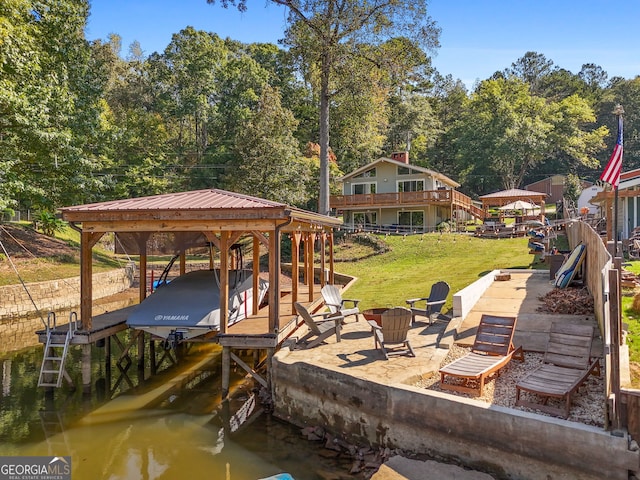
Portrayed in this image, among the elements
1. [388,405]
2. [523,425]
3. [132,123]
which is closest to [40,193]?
[132,123]

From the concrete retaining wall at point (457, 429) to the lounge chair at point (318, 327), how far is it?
132 centimetres

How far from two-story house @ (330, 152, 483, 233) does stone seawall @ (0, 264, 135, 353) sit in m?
18.8

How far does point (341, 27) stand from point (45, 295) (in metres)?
19.7

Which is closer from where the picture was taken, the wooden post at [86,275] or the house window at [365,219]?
the wooden post at [86,275]

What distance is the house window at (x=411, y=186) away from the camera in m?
36.3

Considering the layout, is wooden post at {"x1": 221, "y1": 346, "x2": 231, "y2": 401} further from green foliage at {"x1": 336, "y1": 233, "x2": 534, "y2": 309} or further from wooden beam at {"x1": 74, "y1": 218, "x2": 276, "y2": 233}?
green foliage at {"x1": 336, "y1": 233, "x2": 534, "y2": 309}

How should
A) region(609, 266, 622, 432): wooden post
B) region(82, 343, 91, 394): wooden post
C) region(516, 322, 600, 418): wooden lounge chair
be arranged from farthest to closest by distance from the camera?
1. region(82, 343, 91, 394): wooden post
2. region(516, 322, 600, 418): wooden lounge chair
3. region(609, 266, 622, 432): wooden post

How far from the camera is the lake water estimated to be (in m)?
7.18

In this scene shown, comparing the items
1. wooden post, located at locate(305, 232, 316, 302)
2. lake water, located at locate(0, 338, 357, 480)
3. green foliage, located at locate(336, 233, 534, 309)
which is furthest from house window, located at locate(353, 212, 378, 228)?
lake water, located at locate(0, 338, 357, 480)

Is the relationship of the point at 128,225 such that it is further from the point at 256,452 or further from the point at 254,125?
the point at 254,125

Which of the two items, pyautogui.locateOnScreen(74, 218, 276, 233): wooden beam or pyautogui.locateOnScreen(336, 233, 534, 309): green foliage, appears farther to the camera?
pyautogui.locateOnScreen(336, 233, 534, 309): green foliage

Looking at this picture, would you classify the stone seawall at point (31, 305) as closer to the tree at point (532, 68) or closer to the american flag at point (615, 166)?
the american flag at point (615, 166)

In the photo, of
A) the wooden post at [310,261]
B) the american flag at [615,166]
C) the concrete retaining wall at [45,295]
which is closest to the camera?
the american flag at [615,166]

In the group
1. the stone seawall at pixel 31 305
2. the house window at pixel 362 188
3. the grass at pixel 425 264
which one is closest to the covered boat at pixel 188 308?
the grass at pixel 425 264
